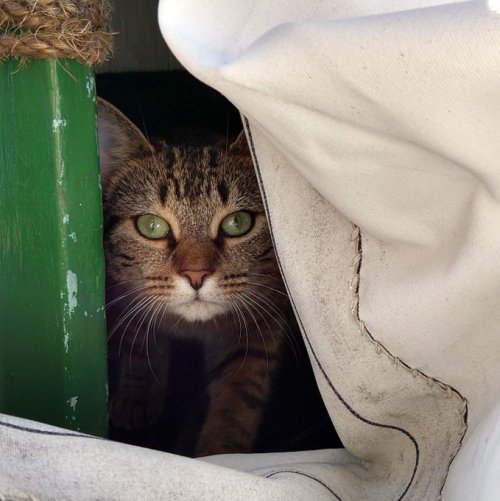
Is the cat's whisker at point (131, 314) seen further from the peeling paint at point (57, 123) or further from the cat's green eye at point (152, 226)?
the peeling paint at point (57, 123)

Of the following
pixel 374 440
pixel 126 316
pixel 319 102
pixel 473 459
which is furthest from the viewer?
pixel 126 316

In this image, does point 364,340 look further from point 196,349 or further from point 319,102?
point 196,349

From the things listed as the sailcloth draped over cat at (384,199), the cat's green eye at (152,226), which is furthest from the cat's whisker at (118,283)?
the sailcloth draped over cat at (384,199)

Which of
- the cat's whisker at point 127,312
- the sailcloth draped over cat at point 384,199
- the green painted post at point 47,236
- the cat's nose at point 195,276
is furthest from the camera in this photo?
the cat's whisker at point 127,312

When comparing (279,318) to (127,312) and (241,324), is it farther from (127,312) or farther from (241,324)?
(127,312)

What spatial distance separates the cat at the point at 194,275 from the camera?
6.29 ft

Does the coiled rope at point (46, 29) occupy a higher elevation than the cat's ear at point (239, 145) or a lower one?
higher

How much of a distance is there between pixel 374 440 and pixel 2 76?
0.90m

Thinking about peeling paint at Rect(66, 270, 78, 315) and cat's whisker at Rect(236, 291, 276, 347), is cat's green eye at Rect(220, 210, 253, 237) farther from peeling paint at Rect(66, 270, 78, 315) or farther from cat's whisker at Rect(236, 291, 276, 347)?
peeling paint at Rect(66, 270, 78, 315)

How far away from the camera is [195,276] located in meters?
1.86

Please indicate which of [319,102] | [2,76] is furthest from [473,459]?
[2,76]

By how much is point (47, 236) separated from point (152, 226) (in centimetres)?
57

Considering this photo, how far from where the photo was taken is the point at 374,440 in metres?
1.34

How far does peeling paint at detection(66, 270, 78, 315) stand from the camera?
4.67 feet
